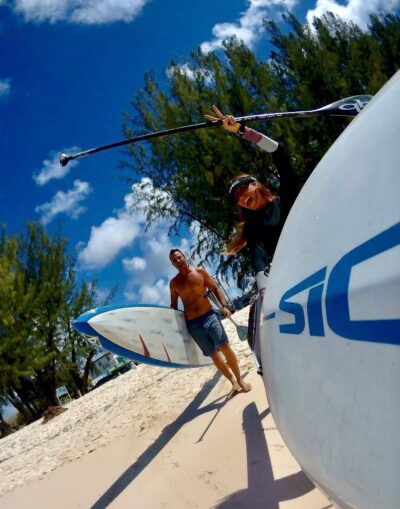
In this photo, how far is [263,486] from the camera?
269 cm

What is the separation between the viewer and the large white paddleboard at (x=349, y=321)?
0.86 metres

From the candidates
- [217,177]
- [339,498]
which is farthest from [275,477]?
[217,177]

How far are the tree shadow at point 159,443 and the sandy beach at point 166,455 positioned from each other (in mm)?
14

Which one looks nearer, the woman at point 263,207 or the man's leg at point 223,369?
the woman at point 263,207

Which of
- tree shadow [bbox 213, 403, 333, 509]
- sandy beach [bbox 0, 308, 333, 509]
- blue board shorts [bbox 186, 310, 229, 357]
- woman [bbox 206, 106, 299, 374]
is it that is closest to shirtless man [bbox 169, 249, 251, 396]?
blue board shorts [bbox 186, 310, 229, 357]

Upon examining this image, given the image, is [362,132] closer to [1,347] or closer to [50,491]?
[50,491]

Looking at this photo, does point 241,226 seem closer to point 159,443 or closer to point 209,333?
point 209,333

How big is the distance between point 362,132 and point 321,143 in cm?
1220

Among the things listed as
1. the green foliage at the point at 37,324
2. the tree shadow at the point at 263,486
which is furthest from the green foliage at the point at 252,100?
the tree shadow at the point at 263,486

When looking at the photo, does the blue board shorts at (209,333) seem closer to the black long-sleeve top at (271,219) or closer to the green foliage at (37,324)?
the black long-sleeve top at (271,219)

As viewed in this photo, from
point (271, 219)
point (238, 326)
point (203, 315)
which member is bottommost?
point (238, 326)

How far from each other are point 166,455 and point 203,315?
1422 millimetres

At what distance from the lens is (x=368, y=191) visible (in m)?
1.00

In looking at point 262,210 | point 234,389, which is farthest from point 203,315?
point 262,210
